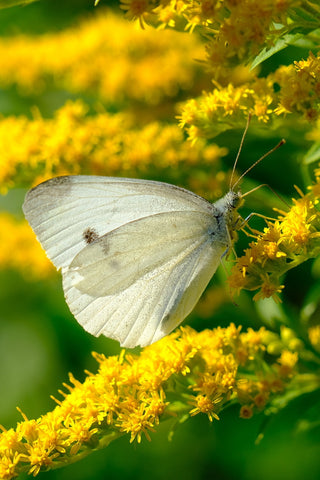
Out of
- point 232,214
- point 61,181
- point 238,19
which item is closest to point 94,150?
point 61,181

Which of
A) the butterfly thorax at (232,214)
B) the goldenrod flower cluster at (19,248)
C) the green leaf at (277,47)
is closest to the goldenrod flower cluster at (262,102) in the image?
the green leaf at (277,47)

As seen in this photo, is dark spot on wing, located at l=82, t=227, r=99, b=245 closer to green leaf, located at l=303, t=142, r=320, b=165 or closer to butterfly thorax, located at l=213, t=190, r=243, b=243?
butterfly thorax, located at l=213, t=190, r=243, b=243

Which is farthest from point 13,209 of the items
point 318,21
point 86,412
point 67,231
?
point 318,21

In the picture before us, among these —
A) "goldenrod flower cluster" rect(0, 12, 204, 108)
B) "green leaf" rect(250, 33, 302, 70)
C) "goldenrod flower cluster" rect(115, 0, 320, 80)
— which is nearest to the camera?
"goldenrod flower cluster" rect(115, 0, 320, 80)

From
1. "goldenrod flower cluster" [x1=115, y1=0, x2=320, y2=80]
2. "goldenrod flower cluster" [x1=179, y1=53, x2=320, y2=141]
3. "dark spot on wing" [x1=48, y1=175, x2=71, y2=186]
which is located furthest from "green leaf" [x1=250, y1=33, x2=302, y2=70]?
"dark spot on wing" [x1=48, y1=175, x2=71, y2=186]

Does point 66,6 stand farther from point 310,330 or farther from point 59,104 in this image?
point 310,330

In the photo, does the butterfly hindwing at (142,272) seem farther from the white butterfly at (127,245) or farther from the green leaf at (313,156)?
the green leaf at (313,156)

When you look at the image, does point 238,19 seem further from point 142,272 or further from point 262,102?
point 142,272

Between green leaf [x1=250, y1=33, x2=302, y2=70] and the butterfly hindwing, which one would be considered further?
Result: the butterfly hindwing
